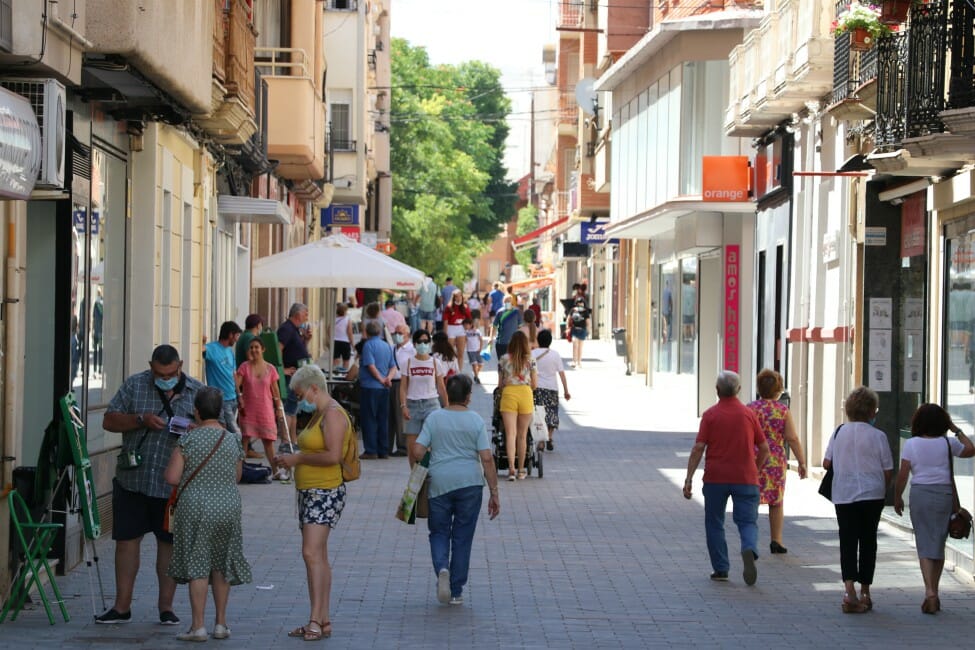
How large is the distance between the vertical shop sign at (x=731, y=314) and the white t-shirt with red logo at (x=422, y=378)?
788 centimetres

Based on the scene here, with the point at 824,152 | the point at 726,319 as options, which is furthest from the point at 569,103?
the point at 824,152

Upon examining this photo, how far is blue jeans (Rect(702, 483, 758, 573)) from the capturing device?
495 inches

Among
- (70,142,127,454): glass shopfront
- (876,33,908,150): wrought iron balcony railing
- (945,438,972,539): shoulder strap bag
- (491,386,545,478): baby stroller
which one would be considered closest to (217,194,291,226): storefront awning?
(491,386,545,478): baby stroller

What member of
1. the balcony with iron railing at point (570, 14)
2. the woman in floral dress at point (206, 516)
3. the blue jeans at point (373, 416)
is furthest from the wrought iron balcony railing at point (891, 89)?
the balcony with iron railing at point (570, 14)

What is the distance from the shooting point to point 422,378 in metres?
20.6

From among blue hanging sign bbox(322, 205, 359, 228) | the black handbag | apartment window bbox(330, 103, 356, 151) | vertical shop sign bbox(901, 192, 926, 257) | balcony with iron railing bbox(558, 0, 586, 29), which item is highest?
balcony with iron railing bbox(558, 0, 586, 29)

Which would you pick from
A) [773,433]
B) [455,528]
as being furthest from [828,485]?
[455,528]

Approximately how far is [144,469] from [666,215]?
66.7 ft

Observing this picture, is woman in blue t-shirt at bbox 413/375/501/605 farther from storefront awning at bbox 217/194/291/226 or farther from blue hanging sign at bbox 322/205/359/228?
blue hanging sign at bbox 322/205/359/228

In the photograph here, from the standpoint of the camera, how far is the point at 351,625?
1070 centimetres

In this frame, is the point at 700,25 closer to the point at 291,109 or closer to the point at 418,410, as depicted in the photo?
the point at 291,109

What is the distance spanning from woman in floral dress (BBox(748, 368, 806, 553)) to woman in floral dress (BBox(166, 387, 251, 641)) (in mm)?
5229

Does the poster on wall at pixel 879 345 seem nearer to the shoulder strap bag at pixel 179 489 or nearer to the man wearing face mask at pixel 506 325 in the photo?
the shoulder strap bag at pixel 179 489

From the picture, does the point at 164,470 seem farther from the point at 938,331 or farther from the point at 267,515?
the point at 938,331
